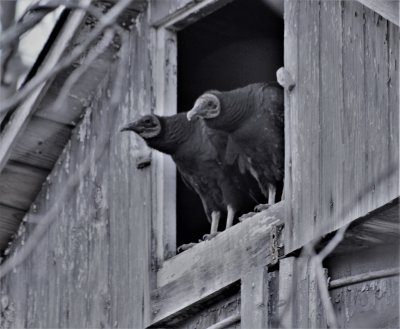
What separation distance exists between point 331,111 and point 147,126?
1249 mm

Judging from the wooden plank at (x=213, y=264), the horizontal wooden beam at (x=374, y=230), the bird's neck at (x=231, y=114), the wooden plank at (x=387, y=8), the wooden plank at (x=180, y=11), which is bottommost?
the horizontal wooden beam at (x=374, y=230)

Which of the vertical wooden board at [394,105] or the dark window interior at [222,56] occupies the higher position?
the dark window interior at [222,56]

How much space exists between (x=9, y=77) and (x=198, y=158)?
116 inches

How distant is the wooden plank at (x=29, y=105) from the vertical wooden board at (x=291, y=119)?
3.98 ft

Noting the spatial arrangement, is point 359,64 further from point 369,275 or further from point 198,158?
point 198,158

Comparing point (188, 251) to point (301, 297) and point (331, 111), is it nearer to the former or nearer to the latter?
point (301, 297)

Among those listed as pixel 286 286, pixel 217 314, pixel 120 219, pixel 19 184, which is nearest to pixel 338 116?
pixel 286 286

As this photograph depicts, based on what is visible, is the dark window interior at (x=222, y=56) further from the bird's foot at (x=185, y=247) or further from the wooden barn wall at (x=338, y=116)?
the wooden barn wall at (x=338, y=116)

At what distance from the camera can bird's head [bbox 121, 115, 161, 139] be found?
761cm

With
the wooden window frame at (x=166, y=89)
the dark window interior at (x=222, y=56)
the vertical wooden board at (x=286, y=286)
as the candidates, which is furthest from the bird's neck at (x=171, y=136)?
the vertical wooden board at (x=286, y=286)

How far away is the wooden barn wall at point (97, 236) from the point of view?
25.6 feet

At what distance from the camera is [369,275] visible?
6406 millimetres

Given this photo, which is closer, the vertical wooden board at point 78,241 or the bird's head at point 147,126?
the bird's head at point 147,126

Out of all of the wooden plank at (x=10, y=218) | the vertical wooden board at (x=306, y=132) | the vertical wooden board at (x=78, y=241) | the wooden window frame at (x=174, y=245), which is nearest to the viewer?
the vertical wooden board at (x=306, y=132)
